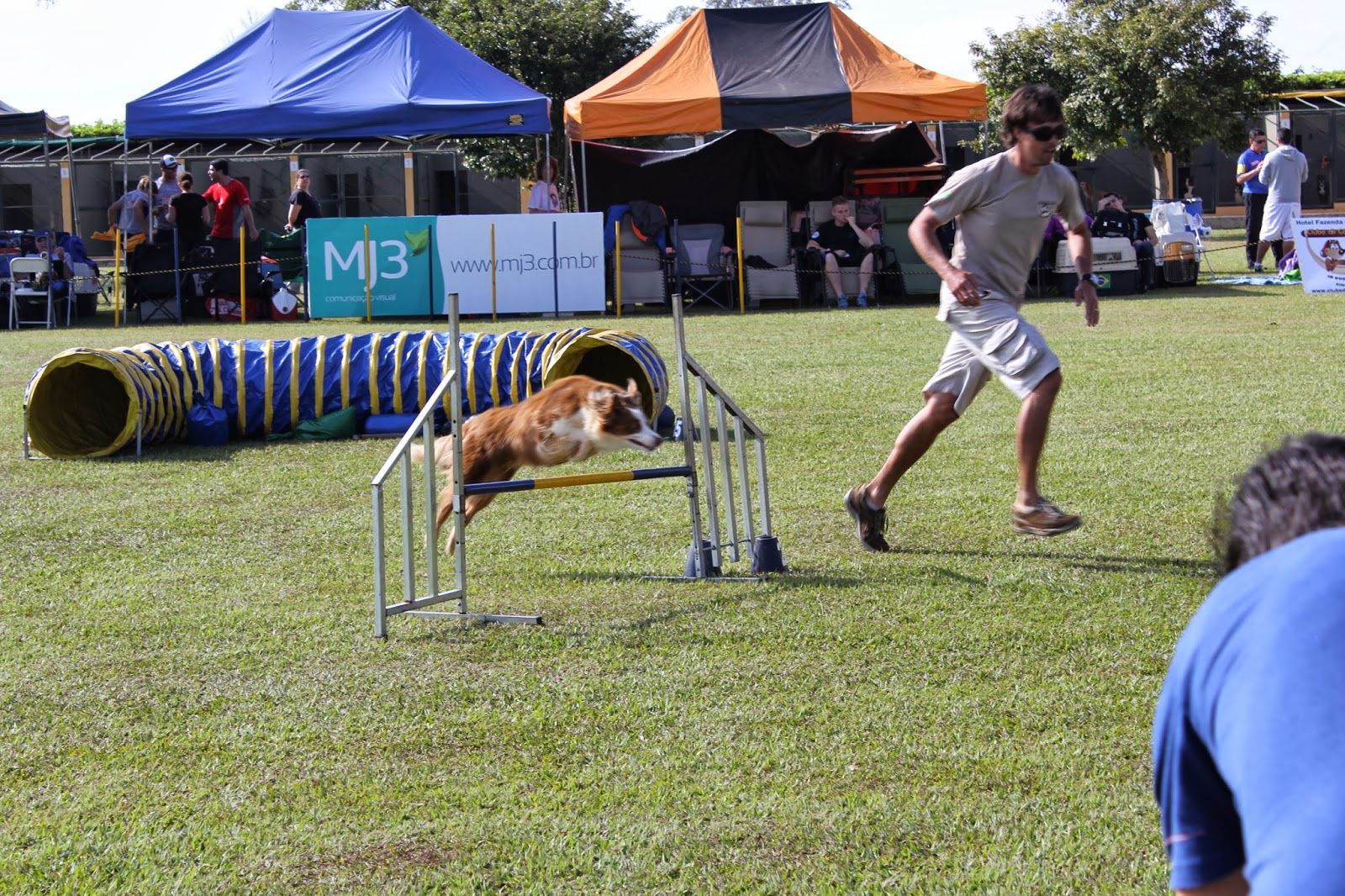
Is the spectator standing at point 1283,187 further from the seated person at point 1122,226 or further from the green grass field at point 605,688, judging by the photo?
the green grass field at point 605,688

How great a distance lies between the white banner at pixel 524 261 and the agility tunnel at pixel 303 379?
29.5ft

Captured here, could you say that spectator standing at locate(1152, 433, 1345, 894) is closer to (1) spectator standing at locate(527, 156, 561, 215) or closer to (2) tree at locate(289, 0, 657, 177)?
(1) spectator standing at locate(527, 156, 561, 215)

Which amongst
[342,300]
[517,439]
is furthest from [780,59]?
[517,439]

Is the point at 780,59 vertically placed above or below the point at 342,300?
above

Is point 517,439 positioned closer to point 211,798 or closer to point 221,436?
point 211,798

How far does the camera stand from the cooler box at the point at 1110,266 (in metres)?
20.6

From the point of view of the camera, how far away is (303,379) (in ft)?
34.7

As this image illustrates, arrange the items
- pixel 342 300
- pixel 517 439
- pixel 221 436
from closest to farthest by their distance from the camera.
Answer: pixel 517 439
pixel 221 436
pixel 342 300

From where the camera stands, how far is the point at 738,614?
18.2 ft

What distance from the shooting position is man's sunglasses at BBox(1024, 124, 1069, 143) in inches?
238

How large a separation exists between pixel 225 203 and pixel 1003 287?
1728cm

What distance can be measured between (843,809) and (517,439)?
311cm

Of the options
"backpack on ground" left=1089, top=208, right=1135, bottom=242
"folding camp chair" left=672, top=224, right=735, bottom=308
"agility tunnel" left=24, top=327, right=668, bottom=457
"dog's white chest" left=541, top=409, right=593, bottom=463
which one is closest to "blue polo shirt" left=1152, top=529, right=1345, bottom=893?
"dog's white chest" left=541, top=409, right=593, bottom=463

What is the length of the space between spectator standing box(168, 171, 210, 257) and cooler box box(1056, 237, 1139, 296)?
503 inches
